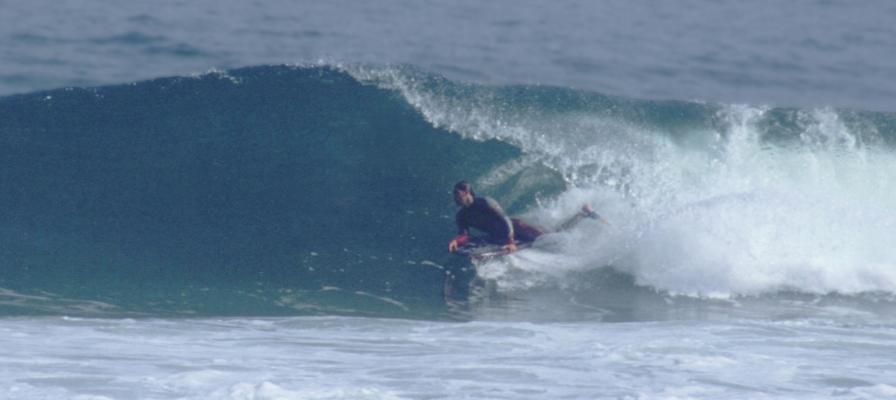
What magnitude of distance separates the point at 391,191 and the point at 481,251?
2960 mm

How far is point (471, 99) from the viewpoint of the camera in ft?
56.4

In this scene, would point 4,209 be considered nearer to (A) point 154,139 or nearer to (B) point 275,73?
(A) point 154,139

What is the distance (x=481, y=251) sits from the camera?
13102 mm

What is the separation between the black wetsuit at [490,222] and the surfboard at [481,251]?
0.10 meters

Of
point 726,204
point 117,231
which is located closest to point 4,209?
point 117,231

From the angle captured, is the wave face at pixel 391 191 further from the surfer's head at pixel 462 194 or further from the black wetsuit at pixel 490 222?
the surfer's head at pixel 462 194

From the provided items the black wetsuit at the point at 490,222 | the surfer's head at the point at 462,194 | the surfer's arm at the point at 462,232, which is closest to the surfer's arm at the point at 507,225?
the black wetsuit at the point at 490,222

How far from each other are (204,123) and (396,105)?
2781mm

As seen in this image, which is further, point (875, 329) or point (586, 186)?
point (586, 186)

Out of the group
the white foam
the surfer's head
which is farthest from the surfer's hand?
the surfer's head

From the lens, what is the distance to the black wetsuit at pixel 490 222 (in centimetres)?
1322

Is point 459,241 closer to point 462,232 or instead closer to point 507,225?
point 462,232

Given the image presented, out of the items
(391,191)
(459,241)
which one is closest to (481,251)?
(459,241)

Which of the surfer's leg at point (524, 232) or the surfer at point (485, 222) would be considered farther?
the surfer's leg at point (524, 232)
